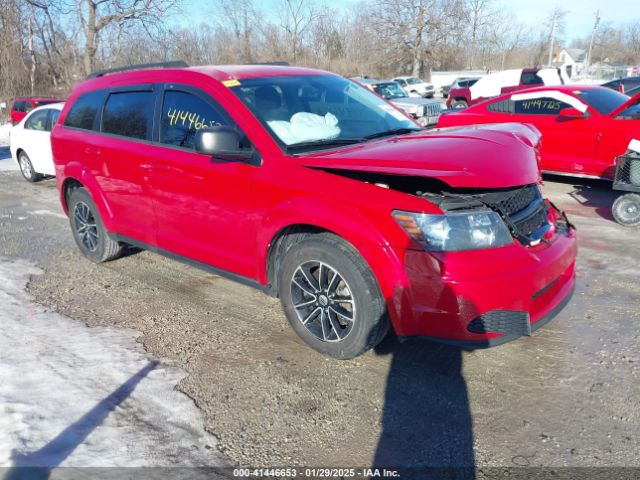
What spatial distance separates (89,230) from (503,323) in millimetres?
4324

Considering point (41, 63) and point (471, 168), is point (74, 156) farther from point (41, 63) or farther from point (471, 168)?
point (41, 63)

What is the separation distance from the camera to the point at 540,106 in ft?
29.4

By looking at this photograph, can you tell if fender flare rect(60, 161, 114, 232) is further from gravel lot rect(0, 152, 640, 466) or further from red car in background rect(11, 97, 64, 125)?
red car in background rect(11, 97, 64, 125)

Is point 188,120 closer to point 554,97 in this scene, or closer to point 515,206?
point 515,206

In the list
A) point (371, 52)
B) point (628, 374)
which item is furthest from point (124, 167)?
point (371, 52)

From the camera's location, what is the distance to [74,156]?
5.32 meters

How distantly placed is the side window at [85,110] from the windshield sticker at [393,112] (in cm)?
266

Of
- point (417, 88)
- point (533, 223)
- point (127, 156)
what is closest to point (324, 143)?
point (533, 223)

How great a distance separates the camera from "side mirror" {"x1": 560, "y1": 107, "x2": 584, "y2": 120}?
8056mm

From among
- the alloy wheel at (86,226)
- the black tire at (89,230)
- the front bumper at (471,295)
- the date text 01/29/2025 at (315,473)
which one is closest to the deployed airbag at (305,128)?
the front bumper at (471,295)

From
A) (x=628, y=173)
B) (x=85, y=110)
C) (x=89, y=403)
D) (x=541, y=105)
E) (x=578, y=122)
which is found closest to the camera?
(x=89, y=403)

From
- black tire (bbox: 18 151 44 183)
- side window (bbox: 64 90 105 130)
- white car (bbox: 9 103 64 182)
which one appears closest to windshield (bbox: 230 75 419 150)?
side window (bbox: 64 90 105 130)

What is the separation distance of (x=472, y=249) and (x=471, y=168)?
45 cm

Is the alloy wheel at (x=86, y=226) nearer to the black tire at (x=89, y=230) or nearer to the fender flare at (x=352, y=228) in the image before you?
the black tire at (x=89, y=230)
